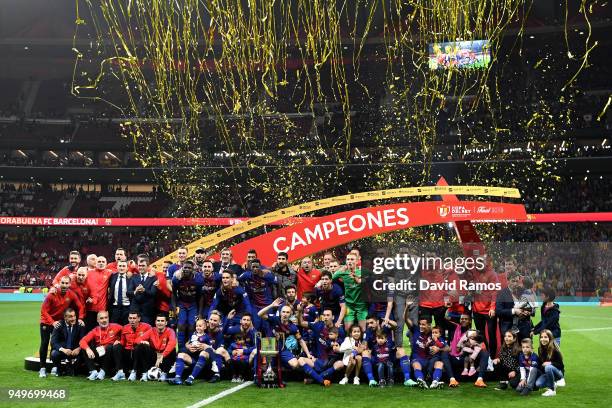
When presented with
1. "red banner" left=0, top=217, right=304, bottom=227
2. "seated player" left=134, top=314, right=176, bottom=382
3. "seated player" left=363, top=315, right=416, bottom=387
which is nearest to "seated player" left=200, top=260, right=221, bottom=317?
"seated player" left=134, top=314, right=176, bottom=382

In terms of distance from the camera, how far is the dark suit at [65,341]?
12.0 m

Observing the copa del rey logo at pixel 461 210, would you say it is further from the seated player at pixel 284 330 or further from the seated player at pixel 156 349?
the seated player at pixel 156 349

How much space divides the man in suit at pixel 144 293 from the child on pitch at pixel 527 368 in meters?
5.86

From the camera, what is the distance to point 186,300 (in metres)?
12.2

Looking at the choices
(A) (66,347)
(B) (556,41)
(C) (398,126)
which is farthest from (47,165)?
(A) (66,347)

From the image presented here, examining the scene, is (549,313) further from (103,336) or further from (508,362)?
(103,336)

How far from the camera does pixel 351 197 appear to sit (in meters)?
13.1

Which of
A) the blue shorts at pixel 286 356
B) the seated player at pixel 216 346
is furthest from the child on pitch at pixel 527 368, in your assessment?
the seated player at pixel 216 346

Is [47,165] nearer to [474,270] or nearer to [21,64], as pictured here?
[21,64]

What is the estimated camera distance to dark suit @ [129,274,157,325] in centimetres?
1218

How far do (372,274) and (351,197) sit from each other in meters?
1.84

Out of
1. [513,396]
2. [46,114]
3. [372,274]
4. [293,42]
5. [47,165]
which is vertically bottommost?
[513,396]

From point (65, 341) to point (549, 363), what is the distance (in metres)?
7.58

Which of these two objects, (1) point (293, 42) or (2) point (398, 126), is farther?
(1) point (293, 42)
